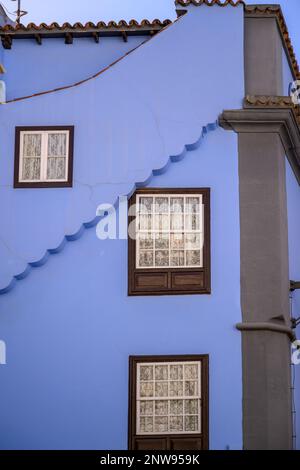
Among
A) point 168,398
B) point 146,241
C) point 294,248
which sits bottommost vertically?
point 168,398

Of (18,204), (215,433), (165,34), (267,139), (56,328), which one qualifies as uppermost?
(165,34)

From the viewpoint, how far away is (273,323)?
17.6 m

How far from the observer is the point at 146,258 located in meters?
17.9

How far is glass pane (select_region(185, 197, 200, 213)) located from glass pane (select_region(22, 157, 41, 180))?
290 cm

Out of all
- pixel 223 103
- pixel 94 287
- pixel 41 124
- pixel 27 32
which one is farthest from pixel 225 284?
pixel 27 32

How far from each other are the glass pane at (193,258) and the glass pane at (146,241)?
0.74 metres

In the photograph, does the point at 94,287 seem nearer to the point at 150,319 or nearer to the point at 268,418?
the point at 150,319

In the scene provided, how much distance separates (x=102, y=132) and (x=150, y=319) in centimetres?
375

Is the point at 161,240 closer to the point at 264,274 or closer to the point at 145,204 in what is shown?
the point at 145,204

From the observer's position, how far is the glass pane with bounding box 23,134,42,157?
60.3 ft

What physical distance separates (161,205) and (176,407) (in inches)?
151

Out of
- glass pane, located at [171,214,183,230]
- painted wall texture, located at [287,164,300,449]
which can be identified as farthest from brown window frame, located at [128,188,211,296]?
painted wall texture, located at [287,164,300,449]

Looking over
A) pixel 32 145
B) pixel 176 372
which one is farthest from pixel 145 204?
pixel 176 372

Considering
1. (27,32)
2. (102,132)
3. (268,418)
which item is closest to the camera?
(268,418)
